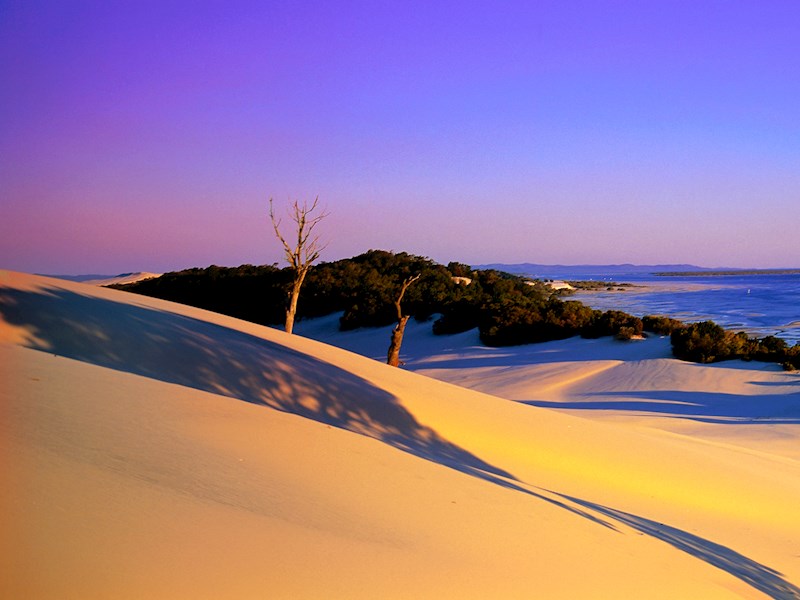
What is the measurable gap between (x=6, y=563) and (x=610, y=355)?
74.4ft

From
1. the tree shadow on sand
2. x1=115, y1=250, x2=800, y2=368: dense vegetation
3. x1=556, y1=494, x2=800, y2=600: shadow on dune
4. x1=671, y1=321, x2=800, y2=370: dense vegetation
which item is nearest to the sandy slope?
x1=556, y1=494, x2=800, y2=600: shadow on dune

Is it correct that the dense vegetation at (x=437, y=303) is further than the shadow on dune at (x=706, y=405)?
Yes

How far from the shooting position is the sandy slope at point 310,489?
301 cm

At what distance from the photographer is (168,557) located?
9.53ft

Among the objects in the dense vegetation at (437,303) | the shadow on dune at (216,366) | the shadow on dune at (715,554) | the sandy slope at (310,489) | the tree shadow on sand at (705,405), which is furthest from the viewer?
the dense vegetation at (437,303)

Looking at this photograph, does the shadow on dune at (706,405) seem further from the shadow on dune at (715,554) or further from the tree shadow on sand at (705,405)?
the shadow on dune at (715,554)

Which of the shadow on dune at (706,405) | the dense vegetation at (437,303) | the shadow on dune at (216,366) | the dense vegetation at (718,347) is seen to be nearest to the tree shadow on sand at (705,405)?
the shadow on dune at (706,405)

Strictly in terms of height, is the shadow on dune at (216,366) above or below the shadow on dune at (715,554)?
above

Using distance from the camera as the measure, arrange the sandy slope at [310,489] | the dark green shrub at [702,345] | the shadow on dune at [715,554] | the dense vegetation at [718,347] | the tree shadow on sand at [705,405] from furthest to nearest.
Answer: the dark green shrub at [702,345] < the dense vegetation at [718,347] < the tree shadow on sand at [705,405] < the shadow on dune at [715,554] < the sandy slope at [310,489]

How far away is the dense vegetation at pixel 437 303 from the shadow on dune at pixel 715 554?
15778 mm

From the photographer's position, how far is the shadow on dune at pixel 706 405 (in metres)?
16.4

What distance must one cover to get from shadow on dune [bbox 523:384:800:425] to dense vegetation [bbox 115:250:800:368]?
10.3ft

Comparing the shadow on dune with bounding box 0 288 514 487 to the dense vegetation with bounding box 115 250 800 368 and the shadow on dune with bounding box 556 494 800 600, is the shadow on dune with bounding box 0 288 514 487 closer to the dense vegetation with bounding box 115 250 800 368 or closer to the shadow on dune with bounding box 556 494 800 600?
the shadow on dune with bounding box 556 494 800 600

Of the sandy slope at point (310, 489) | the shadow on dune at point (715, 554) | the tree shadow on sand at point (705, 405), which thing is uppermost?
the sandy slope at point (310, 489)
